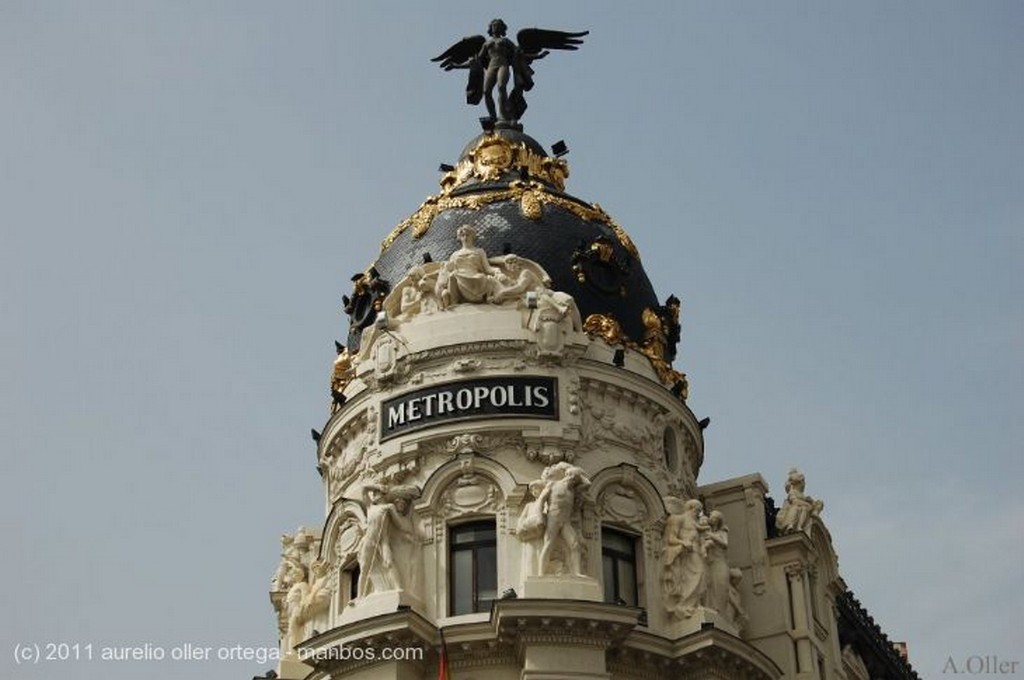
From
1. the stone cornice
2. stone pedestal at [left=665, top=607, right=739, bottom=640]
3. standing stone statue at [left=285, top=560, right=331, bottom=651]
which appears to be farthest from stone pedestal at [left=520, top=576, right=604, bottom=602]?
standing stone statue at [left=285, top=560, right=331, bottom=651]

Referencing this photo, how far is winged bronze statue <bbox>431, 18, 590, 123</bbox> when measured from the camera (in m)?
45.8

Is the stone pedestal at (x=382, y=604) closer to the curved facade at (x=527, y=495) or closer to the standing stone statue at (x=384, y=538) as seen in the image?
the curved facade at (x=527, y=495)

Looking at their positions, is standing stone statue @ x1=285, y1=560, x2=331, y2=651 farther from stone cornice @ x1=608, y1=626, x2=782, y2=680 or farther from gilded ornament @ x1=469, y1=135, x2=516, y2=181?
gilded ornament @ x1=469, y1=135, x2=516, y2=181

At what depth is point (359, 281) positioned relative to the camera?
41531 mm

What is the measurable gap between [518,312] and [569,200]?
523cm

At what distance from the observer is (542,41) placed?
4756 centimetres

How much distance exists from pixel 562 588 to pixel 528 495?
2408 millimetres

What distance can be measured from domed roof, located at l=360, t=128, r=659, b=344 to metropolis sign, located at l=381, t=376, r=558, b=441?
321cm

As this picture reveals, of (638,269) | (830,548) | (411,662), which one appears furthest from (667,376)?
(411,662)

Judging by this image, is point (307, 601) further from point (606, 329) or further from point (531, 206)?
point (531, 206)

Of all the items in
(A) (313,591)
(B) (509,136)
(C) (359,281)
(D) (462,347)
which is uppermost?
A: (B) (509,136)

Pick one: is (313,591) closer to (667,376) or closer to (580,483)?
(580,483)

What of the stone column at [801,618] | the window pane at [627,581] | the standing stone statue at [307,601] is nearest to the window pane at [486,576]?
the window pane at [627,581]

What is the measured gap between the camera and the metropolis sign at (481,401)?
36.6 meters
